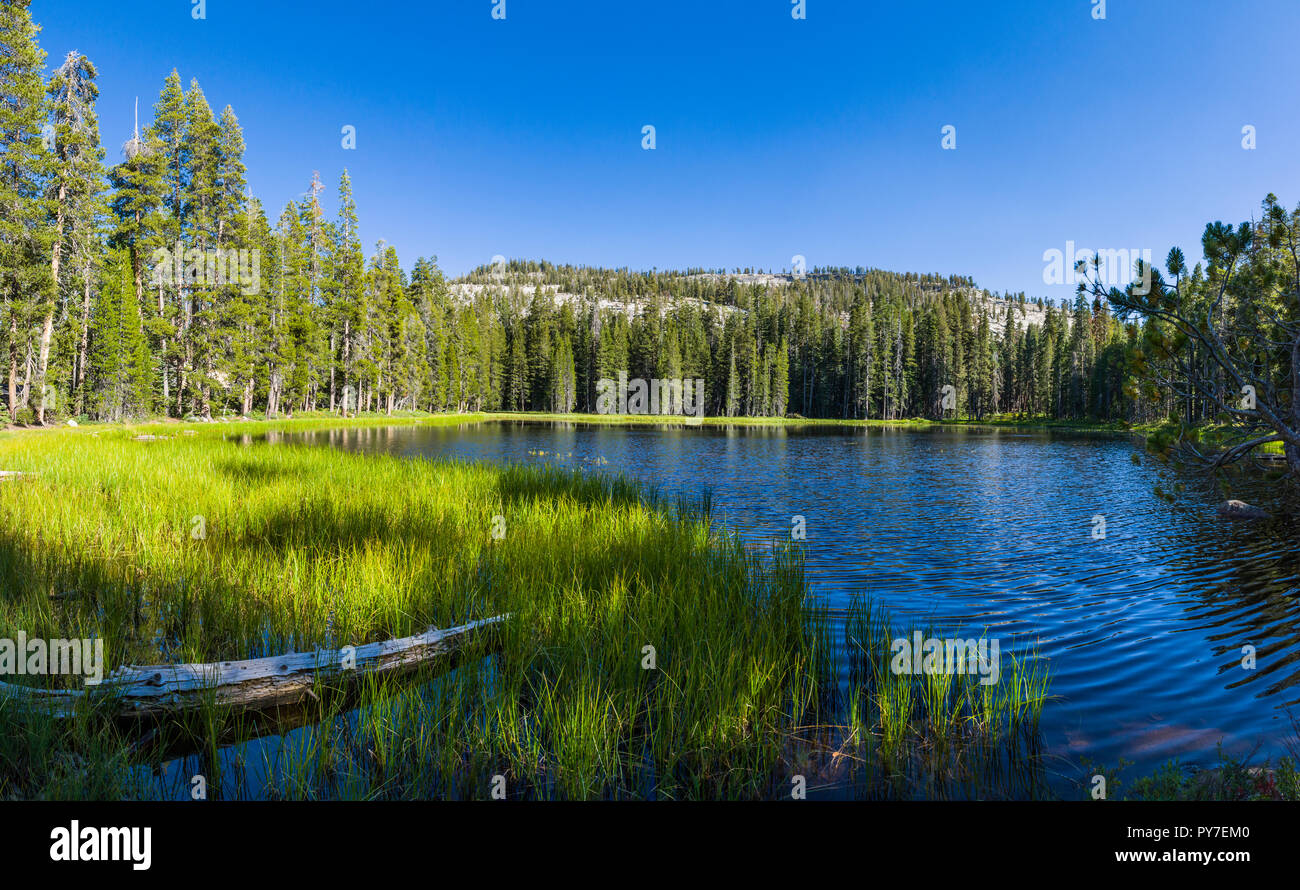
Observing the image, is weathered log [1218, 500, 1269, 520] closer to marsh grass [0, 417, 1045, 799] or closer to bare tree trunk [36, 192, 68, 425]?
marsh grass [0, 417, 1045, 799]

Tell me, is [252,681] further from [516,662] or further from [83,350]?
[83,350]

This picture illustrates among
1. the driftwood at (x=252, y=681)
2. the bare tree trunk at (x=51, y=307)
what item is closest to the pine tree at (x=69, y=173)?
the bare tree trunk at (x=51, y=307)

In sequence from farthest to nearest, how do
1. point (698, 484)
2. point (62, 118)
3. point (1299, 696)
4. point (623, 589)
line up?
point (62, 118)
point (698, 484)
point (623, 589)
point (1299, 696)

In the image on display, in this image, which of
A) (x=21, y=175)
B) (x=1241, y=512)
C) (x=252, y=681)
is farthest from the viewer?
(x=21, y=175)

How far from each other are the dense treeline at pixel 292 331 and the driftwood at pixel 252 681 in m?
9.27

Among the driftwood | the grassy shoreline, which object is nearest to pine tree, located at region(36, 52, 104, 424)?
the grassy shoreline

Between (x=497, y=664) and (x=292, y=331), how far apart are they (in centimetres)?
5787

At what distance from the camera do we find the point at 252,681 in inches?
192

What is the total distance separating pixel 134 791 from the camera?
3.67 metres

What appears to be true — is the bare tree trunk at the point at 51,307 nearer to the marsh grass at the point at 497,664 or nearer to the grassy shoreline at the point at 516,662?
the grassy shoreline at the point at 516,662

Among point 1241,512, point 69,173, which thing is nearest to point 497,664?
point 1241,512
